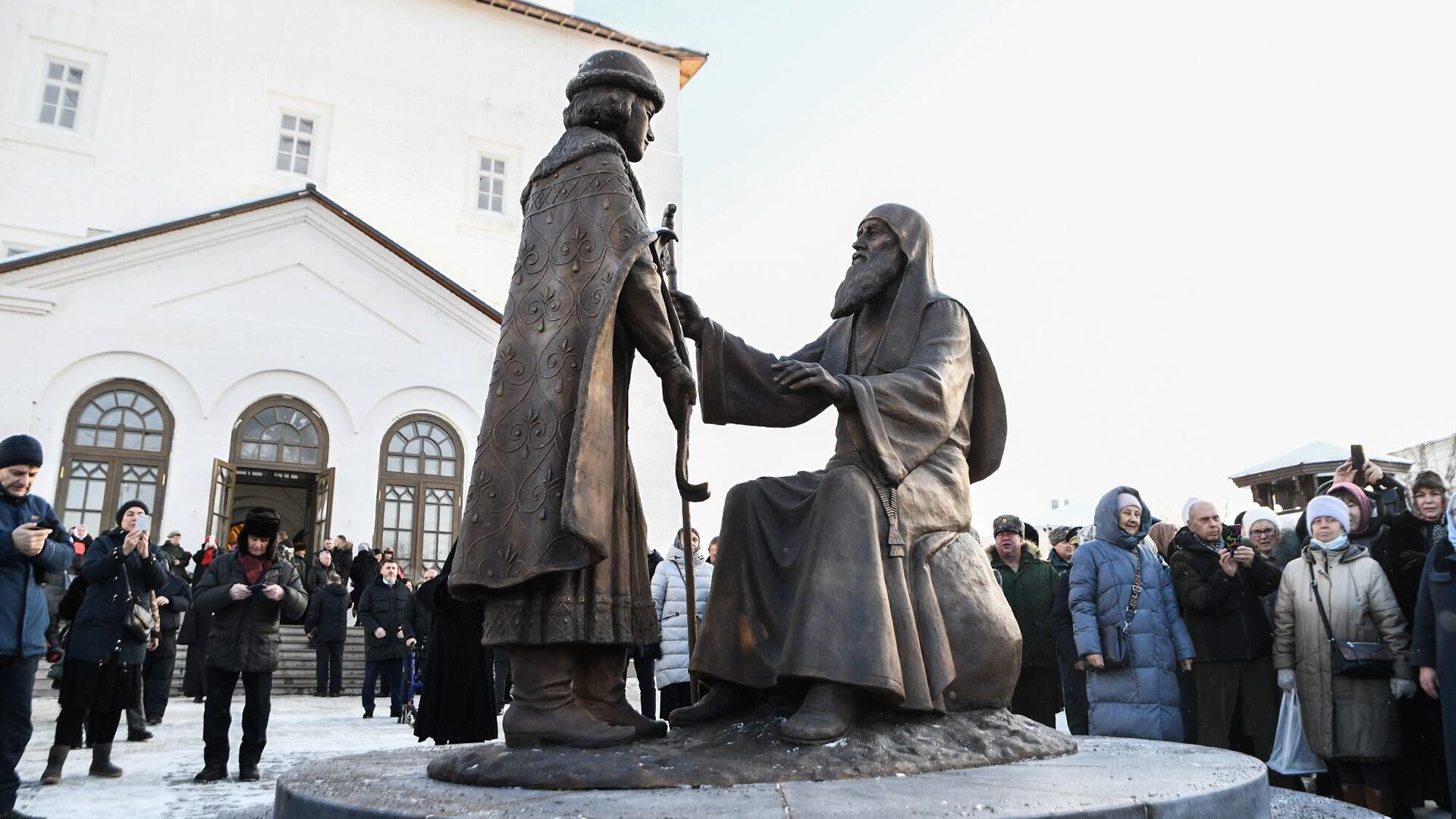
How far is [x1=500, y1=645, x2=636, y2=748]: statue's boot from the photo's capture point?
314 centimetres

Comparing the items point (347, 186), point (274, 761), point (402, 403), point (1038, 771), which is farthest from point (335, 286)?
point (1038, 771)

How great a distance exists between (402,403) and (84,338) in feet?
17.0

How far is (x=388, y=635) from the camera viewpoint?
35.1 feet

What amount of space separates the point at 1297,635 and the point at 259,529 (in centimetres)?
654

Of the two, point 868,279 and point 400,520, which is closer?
point 868,279

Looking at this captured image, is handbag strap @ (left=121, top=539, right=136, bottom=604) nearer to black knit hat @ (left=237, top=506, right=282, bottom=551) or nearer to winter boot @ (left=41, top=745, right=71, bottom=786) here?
black knit hat @ (left=237, top=506, right=282, bottom=551)

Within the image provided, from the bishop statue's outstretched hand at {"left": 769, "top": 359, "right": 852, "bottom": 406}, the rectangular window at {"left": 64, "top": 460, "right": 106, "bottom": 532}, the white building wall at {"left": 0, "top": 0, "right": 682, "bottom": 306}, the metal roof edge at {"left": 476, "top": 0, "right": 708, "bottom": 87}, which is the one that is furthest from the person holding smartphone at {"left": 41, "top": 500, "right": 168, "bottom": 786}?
the metal roof edge at {"left": 476, "top": 0, "right": 708, "bottom": 87}

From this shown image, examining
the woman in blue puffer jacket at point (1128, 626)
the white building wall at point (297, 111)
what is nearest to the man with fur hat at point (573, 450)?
the woman in blue puffer jacket at point (1128, 626)

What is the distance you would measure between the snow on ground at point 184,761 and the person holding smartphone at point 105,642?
8.6 inches

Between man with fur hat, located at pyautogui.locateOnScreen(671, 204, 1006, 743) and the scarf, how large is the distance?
449cm

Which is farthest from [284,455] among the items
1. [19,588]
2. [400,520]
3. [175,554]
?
[19,588]

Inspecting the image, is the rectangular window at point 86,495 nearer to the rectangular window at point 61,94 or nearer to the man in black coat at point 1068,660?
the rectangular window at point 61,94

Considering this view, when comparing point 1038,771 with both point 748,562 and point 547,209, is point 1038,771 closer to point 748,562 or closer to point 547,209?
point 748,562

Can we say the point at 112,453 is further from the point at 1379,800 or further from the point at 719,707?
the point at 1379,800
